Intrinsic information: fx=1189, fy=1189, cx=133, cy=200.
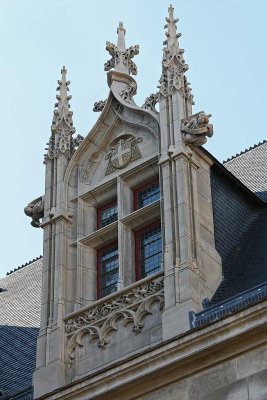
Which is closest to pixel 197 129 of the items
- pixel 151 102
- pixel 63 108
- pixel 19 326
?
pixel 151 102

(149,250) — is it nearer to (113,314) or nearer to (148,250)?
(148,250)

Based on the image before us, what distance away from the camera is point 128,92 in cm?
2400

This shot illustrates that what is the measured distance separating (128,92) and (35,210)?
9.97ft

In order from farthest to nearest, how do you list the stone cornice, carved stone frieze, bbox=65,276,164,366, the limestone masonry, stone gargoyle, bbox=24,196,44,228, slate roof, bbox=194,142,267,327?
stone gargoyle, bbox=24,196,44,228
carved stone frieze, bbox=65,276,164,366
slate roof, bbox=194,142,267,327
the limestone masonry
the stone cornice

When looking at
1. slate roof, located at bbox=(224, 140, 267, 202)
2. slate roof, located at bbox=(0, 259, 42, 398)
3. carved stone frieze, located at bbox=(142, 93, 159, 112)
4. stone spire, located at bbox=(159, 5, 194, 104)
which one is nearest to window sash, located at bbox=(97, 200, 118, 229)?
carved stone frieze, located at bbox=(142, 93, 159, 112)

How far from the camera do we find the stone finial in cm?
2428

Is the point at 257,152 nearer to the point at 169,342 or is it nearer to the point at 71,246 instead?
the point at 71,246

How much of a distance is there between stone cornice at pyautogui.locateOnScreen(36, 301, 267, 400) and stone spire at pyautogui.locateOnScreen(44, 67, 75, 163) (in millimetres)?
5966

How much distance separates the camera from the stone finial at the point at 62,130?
2428 cm

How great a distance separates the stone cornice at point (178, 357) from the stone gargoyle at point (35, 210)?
5.03 meters

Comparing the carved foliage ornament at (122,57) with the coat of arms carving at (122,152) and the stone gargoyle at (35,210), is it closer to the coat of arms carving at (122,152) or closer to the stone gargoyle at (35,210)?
the coat of arms carving at (122,152)

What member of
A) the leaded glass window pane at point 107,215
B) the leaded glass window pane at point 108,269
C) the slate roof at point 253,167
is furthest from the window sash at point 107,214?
the slate roof at point 253,167

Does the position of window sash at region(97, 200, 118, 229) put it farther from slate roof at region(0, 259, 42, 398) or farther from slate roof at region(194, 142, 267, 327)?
slate roof at region(0, 259, 42, 398)

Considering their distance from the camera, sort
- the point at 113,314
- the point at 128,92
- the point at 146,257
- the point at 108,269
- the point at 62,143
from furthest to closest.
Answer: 1. the point at 62,143
2. the point at 128,92
3. the point at 108,269
4. the point at 146,257
5. the point at 113,314
